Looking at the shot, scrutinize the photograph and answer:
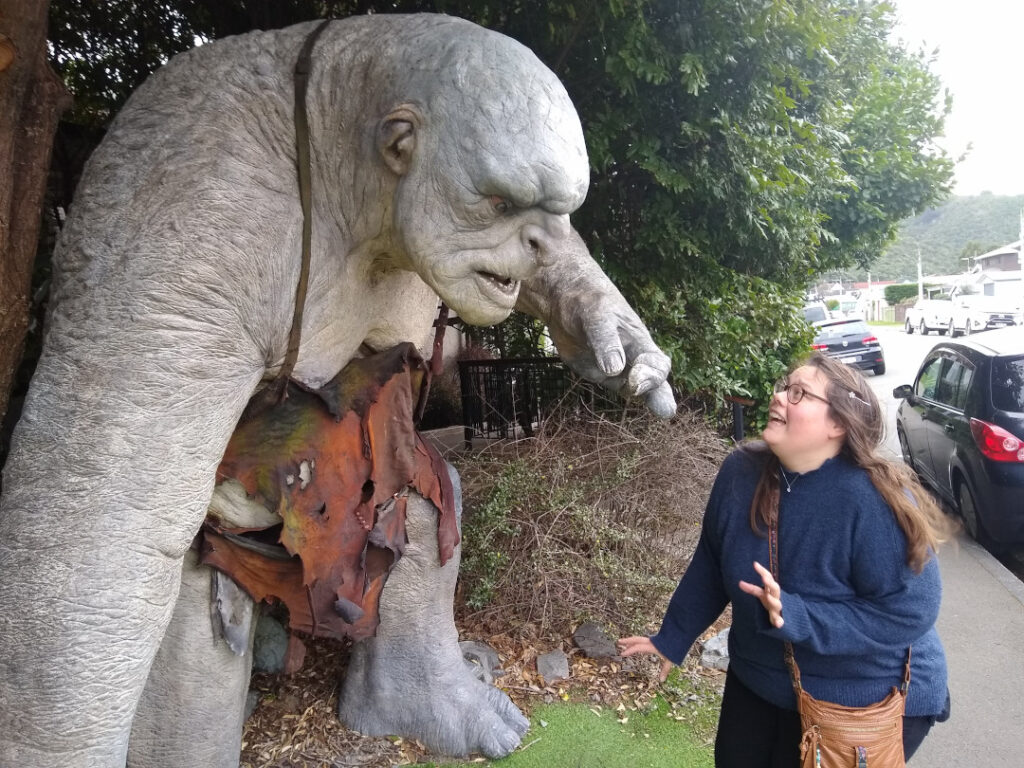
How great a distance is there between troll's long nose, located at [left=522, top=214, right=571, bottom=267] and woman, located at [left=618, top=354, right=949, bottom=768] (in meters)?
0.65

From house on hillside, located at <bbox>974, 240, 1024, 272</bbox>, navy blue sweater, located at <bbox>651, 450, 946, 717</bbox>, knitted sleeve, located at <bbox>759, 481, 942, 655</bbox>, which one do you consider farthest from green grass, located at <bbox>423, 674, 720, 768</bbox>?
house on hillside, located at <bbox>974, 240, 1024, 272</bbox>

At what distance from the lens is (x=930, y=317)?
25.7 m

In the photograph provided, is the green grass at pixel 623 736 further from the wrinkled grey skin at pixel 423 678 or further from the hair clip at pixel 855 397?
the hair clip at pixel 855 397

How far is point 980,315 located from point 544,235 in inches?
901

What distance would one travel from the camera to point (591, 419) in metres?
4.18

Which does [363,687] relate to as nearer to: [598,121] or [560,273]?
[560,273]

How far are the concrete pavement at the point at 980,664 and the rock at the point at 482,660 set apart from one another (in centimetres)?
172

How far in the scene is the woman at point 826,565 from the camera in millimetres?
1605

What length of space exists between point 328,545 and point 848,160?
726cm

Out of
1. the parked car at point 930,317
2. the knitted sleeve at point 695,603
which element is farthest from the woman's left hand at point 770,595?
the parked car at point 930,317

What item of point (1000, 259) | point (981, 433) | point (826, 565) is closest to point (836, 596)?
point (826, 565)

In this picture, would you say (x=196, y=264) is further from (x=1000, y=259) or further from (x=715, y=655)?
(x=1000, y=259)

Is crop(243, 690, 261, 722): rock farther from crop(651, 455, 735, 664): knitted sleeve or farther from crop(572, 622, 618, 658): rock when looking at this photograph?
crop(651, 455, 735, 664): knitted sleeve

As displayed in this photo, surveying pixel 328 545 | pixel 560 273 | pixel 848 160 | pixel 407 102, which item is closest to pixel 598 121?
pixel 560 273
